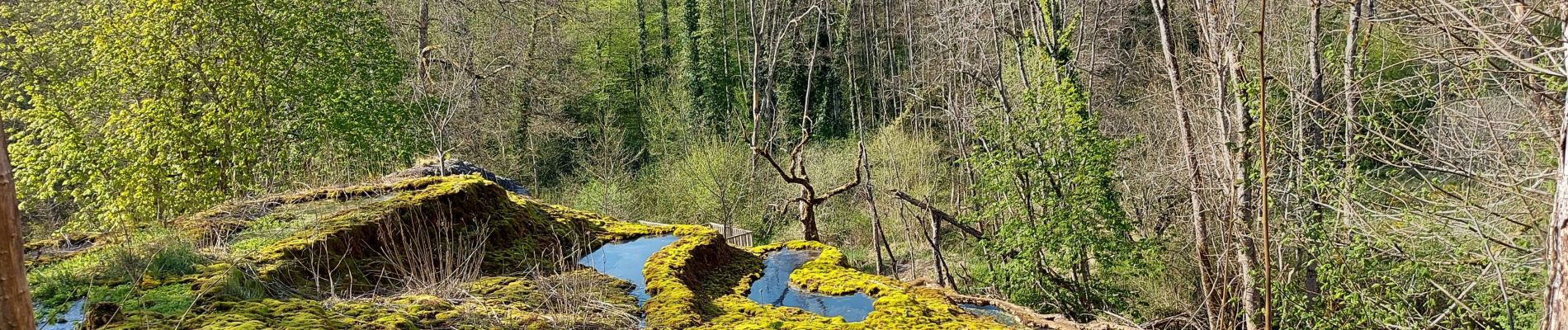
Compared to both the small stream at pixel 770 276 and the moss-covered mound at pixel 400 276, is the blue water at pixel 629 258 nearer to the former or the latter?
the small stream at pixel 770 276

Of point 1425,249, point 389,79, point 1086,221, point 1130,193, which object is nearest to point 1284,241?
point 1425,249

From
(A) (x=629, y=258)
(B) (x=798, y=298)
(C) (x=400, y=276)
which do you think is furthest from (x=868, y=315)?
(C) (x=400, y=276)

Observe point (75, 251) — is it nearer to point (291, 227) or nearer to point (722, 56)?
point (291, 227)

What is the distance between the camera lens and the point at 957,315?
545 centimetres

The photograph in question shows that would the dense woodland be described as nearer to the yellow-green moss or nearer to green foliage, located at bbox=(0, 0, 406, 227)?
green foliage, located at bbox=(0, 0, 406, 227)

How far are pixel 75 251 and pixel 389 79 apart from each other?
741cm

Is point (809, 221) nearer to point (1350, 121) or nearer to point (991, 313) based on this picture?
point (991, 313)

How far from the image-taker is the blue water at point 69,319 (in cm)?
367

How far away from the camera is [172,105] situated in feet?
30.7

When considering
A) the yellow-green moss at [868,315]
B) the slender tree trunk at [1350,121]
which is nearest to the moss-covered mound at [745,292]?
the yellow-green moss at [868,315]

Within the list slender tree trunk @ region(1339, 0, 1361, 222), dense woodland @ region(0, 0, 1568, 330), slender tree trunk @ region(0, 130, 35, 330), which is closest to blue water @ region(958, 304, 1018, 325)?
dense woodland @ region(0, 0, 1568, 330)

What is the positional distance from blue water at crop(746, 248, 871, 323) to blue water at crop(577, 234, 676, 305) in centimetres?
85

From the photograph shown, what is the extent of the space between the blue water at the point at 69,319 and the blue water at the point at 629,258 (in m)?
2.69

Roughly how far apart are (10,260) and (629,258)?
4.63 meters
